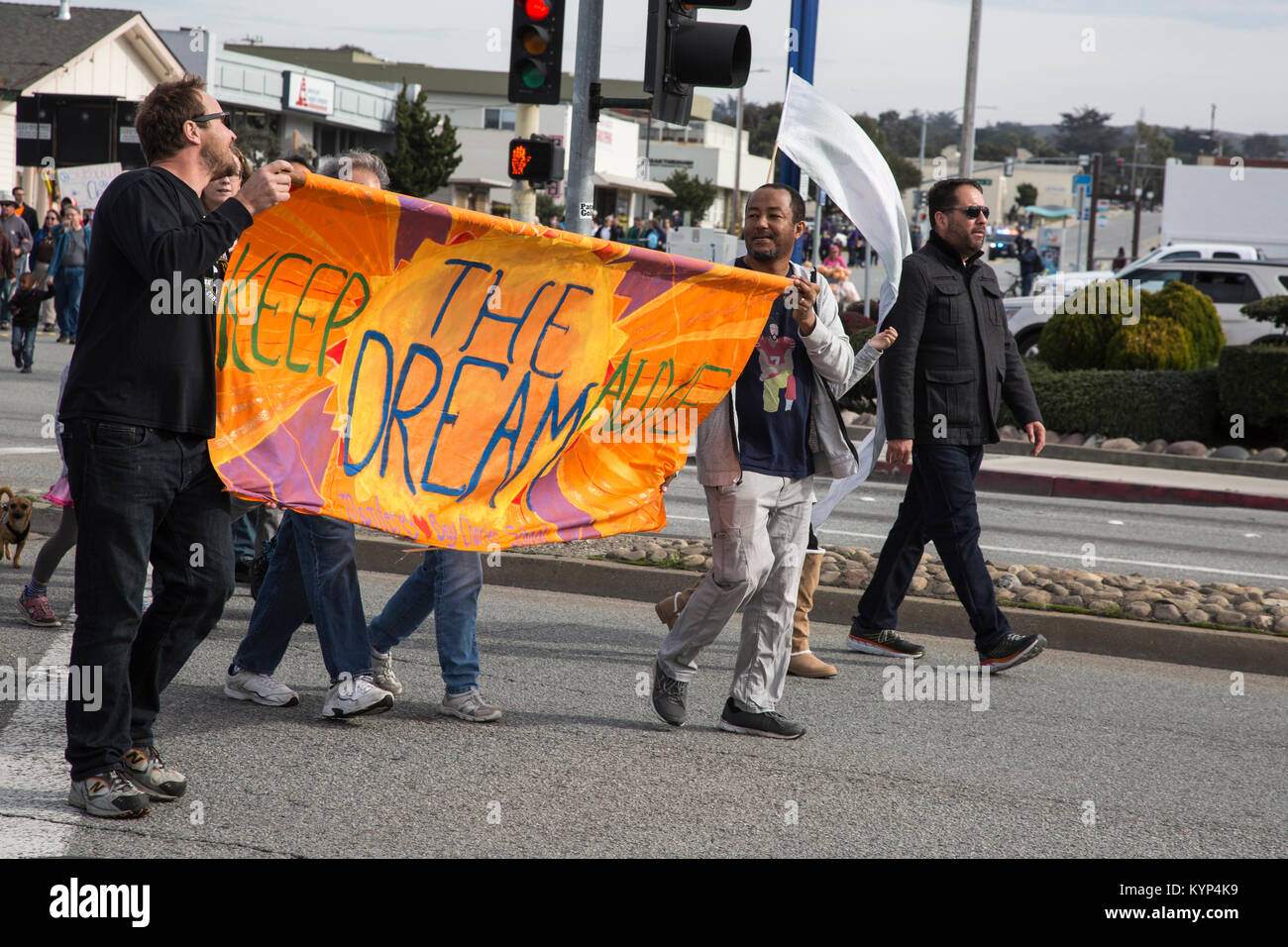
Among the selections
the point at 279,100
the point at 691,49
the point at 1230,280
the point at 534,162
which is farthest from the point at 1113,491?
the point at 279,100

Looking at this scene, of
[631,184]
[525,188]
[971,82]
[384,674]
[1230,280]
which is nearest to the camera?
[384,674]

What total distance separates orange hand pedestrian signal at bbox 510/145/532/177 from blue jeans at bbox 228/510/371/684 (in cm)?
632

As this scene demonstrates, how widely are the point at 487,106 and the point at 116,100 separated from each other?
50.3 m

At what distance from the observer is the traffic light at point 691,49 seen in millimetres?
8961

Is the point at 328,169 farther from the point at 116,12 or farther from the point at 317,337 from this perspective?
the point at 116,12

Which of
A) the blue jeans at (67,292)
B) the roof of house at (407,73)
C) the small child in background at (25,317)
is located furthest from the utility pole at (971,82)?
the roof of house at (407,73)

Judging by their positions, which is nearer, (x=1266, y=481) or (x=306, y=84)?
(x=1266, y=481)

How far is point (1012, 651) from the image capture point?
6.42 meters

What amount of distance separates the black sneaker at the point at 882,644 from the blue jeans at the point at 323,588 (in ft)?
8.71

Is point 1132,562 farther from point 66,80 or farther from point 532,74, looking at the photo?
point 66,80

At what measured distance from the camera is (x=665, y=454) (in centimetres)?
542

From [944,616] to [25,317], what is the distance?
13.0 metres

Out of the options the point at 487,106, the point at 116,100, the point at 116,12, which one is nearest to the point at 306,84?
the point at 116,12

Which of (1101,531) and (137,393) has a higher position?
(137,393)
